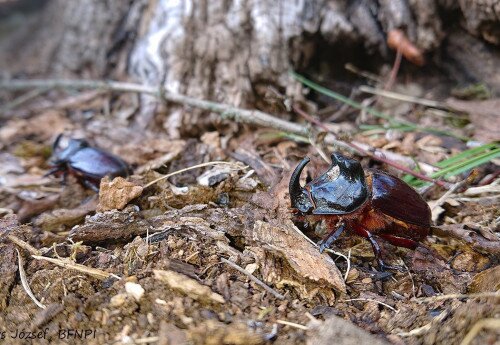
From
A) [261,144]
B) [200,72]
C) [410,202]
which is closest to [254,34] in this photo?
[200,72]

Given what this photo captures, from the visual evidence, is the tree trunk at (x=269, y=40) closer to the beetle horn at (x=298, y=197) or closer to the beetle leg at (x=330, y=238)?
the beetle horn at (x=298, y=197)

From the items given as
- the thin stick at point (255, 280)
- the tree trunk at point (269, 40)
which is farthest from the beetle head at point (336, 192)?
the tree trunk at point (269, 40)

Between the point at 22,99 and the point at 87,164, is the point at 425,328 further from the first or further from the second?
the point at 22,99

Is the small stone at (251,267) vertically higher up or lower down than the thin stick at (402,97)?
lower down

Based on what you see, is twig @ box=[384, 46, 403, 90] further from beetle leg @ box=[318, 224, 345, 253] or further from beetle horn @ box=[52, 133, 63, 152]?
beetle horn @ box=[52, 133, 63, 152]

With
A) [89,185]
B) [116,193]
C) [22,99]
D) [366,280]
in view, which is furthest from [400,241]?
[22,99]

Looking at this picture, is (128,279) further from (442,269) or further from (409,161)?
(409,161)

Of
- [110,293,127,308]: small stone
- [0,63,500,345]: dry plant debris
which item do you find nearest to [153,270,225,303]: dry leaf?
[0,63,500,345]: dry plant debris
